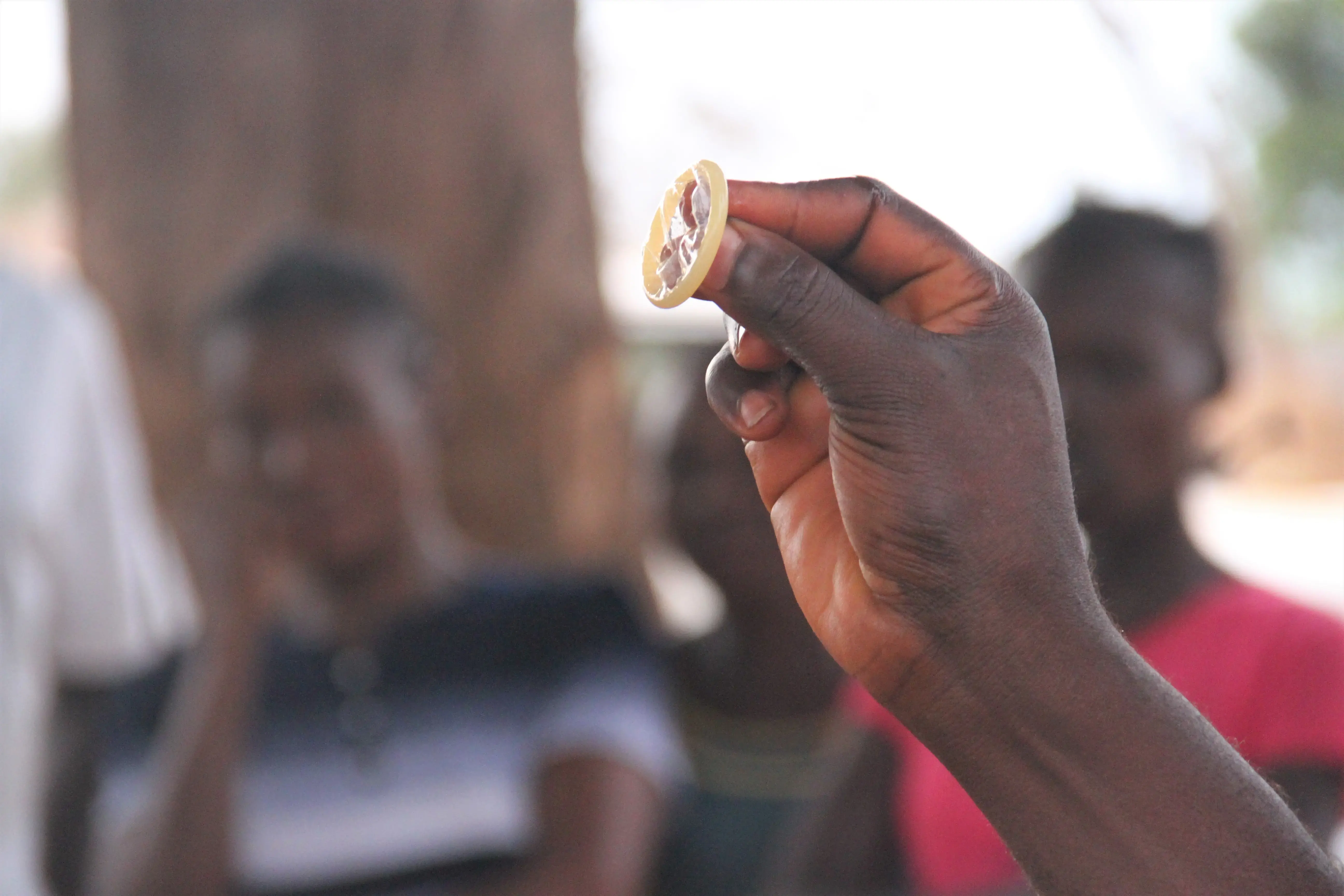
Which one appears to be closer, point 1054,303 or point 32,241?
point 1054,303

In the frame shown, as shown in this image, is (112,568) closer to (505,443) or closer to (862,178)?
(505,443)

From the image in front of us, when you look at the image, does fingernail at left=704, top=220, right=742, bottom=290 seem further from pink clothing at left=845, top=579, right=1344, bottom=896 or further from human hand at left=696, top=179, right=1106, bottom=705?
pink clothing at left=845, top=579, right=1344, bottom=896

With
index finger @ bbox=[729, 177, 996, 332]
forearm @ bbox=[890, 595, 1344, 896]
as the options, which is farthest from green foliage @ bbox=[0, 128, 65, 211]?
forearm @ bbox=[890, 595, 1344, 896]

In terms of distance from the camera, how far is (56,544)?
186 cm

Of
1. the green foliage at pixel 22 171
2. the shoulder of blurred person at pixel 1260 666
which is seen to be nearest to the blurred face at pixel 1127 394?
the shoulder of blurred person at pixel 1260 666

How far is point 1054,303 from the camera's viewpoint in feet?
6.38

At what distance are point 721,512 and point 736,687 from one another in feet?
1.21

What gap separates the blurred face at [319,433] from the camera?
2.37 metres

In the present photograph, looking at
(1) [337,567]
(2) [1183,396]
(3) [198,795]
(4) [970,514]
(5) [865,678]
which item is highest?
(4) [970,514]

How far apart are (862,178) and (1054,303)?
4.04ft

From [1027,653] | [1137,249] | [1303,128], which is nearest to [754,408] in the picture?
[1027,653]

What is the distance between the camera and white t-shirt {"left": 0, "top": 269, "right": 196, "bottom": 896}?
1703 mm

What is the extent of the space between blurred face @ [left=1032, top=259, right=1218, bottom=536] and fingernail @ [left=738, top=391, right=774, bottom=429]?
1.06m

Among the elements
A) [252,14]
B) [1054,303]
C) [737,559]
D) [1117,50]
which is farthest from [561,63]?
[1117,50]
